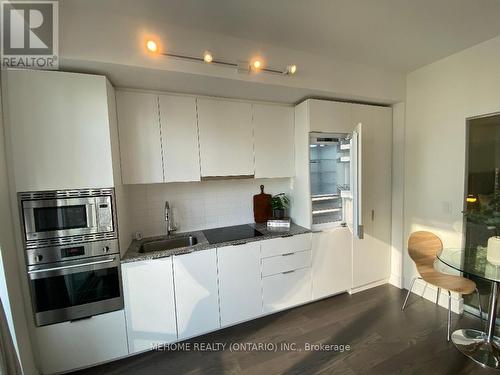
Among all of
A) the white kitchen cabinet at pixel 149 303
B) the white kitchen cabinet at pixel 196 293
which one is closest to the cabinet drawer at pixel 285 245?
the white kitchen cabinet at pixel 196 293

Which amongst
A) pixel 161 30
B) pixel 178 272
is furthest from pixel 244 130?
pixel 178 272

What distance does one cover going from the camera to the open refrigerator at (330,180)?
2480 millimetres

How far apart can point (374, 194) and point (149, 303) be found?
263cm

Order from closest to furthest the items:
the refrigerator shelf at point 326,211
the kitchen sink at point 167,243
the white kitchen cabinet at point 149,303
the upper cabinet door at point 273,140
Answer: the white kitchen cabinet at point 149,303 → the kitchen sink at point 167,243 → the upper cabinet door at point 273,140 → the refrigerator shelf at point 326,211

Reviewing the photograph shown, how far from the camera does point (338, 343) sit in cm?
194

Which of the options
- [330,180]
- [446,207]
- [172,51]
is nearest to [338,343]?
[330,180]

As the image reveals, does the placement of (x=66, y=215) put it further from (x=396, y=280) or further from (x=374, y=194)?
(x=396, y=280)

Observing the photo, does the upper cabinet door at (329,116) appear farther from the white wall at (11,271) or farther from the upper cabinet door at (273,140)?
the white wall at (11,271)

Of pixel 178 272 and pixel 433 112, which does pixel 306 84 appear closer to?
pixel 433 112

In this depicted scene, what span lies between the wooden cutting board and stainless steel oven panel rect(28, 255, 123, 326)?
5.00 ft

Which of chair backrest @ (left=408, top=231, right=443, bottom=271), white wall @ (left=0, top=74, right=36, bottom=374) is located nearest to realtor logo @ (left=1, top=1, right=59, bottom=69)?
white wall @ (left=0, top=74, right=36, bottom=374)

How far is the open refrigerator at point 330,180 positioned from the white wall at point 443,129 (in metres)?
0.77

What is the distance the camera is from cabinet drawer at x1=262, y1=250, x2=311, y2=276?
2.21m

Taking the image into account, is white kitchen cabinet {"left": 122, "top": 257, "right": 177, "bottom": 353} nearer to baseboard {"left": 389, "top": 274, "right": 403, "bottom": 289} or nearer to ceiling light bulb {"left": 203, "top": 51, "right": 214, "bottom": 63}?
ceiling light bulb {"left": 203, "top": 51, "right": 214, "bottom": 63}
